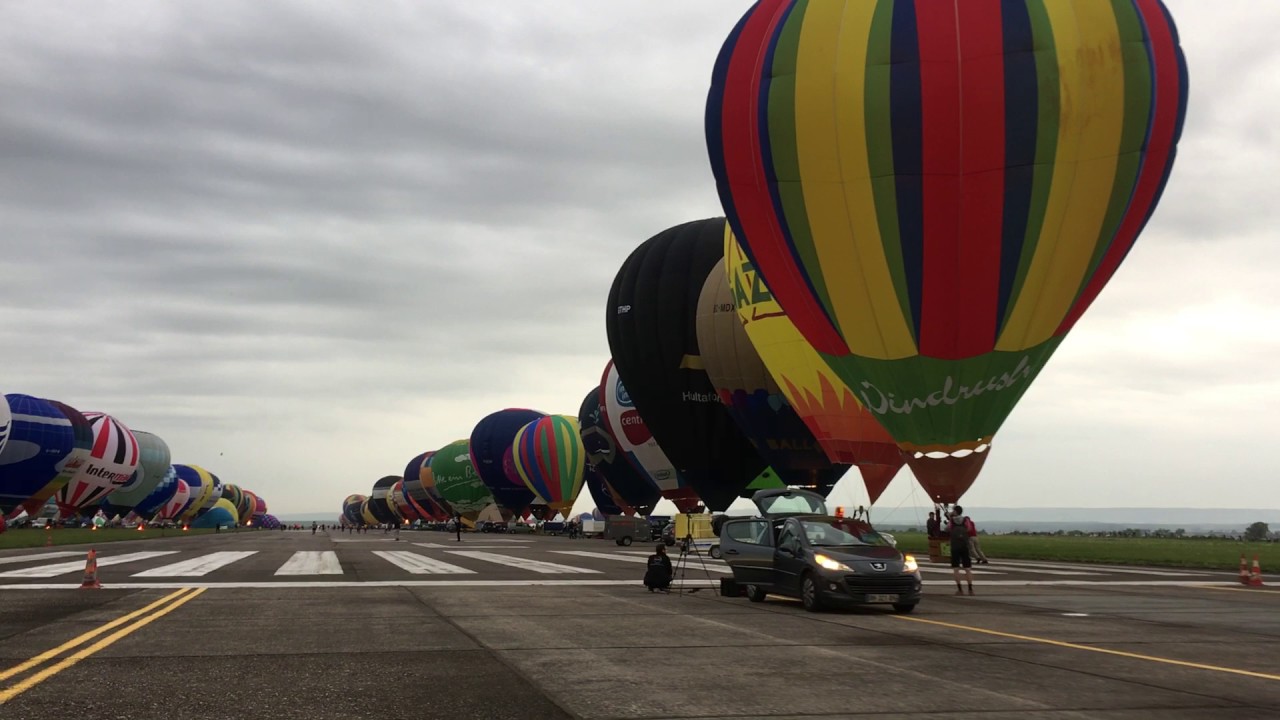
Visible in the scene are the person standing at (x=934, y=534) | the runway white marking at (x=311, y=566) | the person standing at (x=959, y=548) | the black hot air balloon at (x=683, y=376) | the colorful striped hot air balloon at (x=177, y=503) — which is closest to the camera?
the person standing at (x=959, y=548)

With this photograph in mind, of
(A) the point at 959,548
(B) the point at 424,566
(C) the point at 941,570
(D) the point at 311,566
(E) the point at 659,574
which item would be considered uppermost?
(A) the point at 959,548

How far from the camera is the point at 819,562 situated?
17.9 m

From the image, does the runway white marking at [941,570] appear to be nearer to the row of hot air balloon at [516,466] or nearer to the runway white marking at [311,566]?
the runway white marking at [311,566]

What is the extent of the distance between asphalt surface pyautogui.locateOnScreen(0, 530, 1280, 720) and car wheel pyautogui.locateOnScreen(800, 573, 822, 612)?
1.39 feet

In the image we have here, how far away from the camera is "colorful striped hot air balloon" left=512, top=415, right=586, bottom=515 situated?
A: 8781 centimetres

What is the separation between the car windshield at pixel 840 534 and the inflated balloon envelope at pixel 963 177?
6.46 metres

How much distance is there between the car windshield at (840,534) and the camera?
1883cm

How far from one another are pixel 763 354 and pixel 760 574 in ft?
54.3

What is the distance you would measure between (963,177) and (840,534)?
32.0 ft

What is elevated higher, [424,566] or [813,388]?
[813,388]

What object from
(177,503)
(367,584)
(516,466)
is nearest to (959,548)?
(367,584)

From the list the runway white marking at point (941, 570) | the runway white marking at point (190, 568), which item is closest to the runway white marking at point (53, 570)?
the runway white marking at point (190, 568)

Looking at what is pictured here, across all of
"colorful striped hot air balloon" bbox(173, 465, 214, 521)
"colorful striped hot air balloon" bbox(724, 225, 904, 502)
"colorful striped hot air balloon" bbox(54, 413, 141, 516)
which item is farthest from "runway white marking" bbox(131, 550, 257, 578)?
"colorful striped hot air balloon" bbox(173, 465, 214, 521)

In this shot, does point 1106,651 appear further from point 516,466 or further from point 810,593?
point 516,466
